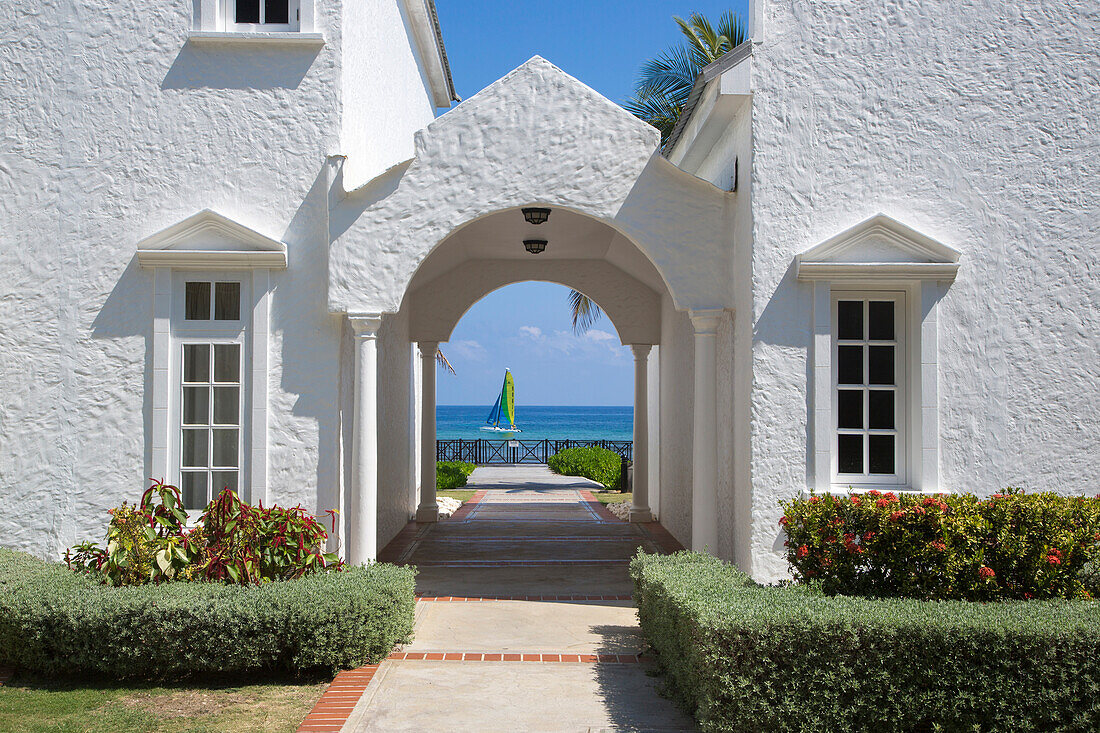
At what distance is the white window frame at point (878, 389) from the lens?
875 centimetres

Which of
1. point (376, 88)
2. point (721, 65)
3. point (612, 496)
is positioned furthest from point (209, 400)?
point (612, 496)

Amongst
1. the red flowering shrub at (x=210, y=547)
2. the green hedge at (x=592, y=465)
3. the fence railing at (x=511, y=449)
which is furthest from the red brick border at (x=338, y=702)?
the fence railing at (x=511, y=449)

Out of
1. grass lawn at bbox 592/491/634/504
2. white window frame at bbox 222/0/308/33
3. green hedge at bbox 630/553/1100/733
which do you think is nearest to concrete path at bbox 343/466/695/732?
green hedge at bbox 630/553/1100/733

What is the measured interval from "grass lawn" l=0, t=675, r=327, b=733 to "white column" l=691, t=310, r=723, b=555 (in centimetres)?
413

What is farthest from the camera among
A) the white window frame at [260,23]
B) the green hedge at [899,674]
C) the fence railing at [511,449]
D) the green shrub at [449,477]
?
the fence railing at [511,449]

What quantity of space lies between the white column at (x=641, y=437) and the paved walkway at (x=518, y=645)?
1601 millimetres

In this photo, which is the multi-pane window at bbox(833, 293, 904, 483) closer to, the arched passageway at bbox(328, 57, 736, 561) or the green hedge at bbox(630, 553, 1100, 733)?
the arched passageway at bbox(328, 57, 736, 561)

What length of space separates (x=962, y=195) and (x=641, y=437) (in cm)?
846

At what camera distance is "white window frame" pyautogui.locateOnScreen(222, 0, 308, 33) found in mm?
9266

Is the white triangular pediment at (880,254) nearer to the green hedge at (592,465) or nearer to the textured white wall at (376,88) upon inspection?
the textured white wall at (376,88)

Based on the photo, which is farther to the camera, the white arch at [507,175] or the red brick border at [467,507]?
the red brick border at [467,507]

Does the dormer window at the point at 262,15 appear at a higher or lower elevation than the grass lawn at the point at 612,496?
higher

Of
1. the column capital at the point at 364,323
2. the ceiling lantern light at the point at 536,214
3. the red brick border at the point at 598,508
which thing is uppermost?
the ceiling lantern light at the point at 536,214

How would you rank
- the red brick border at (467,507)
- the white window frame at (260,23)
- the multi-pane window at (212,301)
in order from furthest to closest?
the red brick border at (467,507) → the white window frame at (260,23) → the multi-pane window at (212,301)
